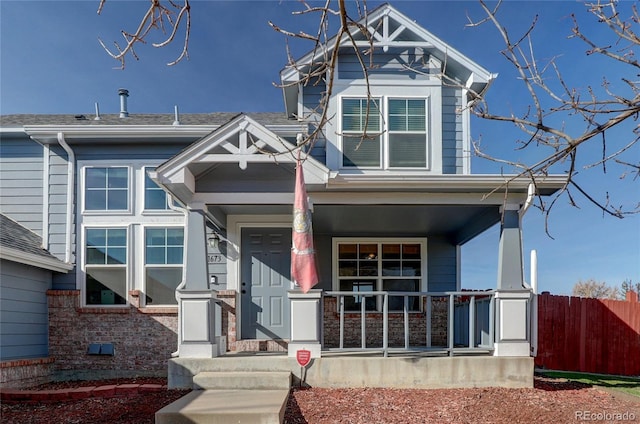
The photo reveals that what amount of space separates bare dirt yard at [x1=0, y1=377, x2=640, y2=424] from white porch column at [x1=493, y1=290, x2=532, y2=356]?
55cm

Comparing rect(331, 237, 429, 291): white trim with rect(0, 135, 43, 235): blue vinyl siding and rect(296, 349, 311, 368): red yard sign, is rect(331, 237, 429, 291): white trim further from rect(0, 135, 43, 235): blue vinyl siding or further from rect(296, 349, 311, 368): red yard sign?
rect(0, 135, 43, 235): blue vinyl siding

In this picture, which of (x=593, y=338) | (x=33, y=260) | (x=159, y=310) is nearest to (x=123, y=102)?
(x=33, y=260)

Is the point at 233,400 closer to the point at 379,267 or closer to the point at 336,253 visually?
Result: the point at 336,253

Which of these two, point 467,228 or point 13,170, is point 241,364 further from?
point 13,170

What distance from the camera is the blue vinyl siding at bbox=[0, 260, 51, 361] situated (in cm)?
705

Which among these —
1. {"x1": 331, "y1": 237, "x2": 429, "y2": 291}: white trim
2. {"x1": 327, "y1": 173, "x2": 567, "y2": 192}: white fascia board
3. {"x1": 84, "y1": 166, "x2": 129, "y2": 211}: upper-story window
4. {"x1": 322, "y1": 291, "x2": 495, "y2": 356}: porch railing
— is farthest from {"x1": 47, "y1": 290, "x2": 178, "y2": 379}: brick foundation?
{"x1": 327, "y1": 173, "x2": 567, "y2": 192}: white fascia board

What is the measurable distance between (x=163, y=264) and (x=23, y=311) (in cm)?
232

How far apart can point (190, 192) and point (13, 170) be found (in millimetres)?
4486

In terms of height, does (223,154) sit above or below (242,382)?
above

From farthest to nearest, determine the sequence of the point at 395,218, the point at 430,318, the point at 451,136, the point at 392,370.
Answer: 1. the point at 451,136
2. the point at 395,218
3. the point at 430,318
4. the point at 392,370

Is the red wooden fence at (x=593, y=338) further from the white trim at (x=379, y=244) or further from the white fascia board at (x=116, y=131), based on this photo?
the white fascia board at (x=116, y=131)

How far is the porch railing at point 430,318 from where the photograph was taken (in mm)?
6453

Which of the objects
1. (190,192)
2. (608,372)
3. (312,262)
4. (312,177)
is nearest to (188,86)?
(190,192)

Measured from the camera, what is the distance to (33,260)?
24.1 feet
